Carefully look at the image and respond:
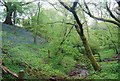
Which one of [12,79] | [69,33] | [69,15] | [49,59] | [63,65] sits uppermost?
[69,15]

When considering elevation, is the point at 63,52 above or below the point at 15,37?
below

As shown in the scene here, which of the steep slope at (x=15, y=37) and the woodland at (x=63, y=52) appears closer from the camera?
the woodland at (x=63, y=52)

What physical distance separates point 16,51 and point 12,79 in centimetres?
143

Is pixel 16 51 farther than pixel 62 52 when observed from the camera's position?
No

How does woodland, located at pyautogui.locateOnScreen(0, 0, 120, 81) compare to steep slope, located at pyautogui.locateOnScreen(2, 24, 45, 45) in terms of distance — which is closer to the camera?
woodland, located at pyautogui.locateOnScreen(0, 0, 120, 81)

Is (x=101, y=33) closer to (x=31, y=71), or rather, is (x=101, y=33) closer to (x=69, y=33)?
(x=69, y=33)

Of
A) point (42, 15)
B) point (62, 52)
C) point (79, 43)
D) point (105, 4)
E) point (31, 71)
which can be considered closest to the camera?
point (31, 71)

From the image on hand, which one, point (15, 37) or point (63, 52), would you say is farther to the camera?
point (15, 37)

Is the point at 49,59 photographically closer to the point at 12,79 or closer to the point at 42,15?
the point at 12,79

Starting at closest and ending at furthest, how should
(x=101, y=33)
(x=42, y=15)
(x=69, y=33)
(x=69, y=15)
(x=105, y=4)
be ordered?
1. (x=105, y=4)
2. (x=69, y=33)
3. (x=69, y=15)
4. (x=42, y=15)
5. (x=101, y=33)

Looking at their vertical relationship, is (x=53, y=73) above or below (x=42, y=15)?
below

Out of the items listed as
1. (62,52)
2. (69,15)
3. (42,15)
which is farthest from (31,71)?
(42,15)

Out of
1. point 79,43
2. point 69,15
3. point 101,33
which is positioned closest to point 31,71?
point 69,15

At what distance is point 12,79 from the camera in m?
4.00
